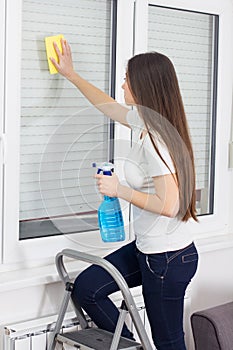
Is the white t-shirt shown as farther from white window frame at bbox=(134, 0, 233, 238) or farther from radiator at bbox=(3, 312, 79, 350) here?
white window frame at bbox=(134, 0, 233, 238)

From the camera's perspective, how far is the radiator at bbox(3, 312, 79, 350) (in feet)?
7.41

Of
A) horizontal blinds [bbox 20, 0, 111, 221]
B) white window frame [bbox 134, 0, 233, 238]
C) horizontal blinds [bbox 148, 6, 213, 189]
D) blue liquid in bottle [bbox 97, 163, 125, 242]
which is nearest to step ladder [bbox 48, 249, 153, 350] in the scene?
blue liquid in bottle [bbox 97, 163, 125, 242]

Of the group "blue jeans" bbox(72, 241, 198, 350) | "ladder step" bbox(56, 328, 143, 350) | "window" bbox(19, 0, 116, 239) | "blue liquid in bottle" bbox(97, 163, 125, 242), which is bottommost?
"ladder step" bbox(56, 328, 143, 350)

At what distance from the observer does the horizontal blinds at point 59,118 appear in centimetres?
240

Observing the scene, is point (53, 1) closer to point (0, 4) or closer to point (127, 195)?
point (0, 4)

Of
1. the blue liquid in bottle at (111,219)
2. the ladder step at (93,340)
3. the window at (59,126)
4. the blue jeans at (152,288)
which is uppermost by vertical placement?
the window at (59,126)

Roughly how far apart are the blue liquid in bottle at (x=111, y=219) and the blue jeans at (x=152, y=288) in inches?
3.0

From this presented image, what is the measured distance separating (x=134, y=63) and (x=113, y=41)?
44 cm

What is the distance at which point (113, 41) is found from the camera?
2646 mm

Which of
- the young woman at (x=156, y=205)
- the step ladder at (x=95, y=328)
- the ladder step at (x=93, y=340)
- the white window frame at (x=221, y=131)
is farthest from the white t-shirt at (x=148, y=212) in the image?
the white window frame at (x=221, y=131)

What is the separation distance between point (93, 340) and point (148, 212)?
1.44ft

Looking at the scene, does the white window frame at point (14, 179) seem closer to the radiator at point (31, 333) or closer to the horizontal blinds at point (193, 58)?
the radiator at point (31, 333)

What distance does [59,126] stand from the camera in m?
2.49

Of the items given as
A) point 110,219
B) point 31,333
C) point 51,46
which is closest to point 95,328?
point 31,333
